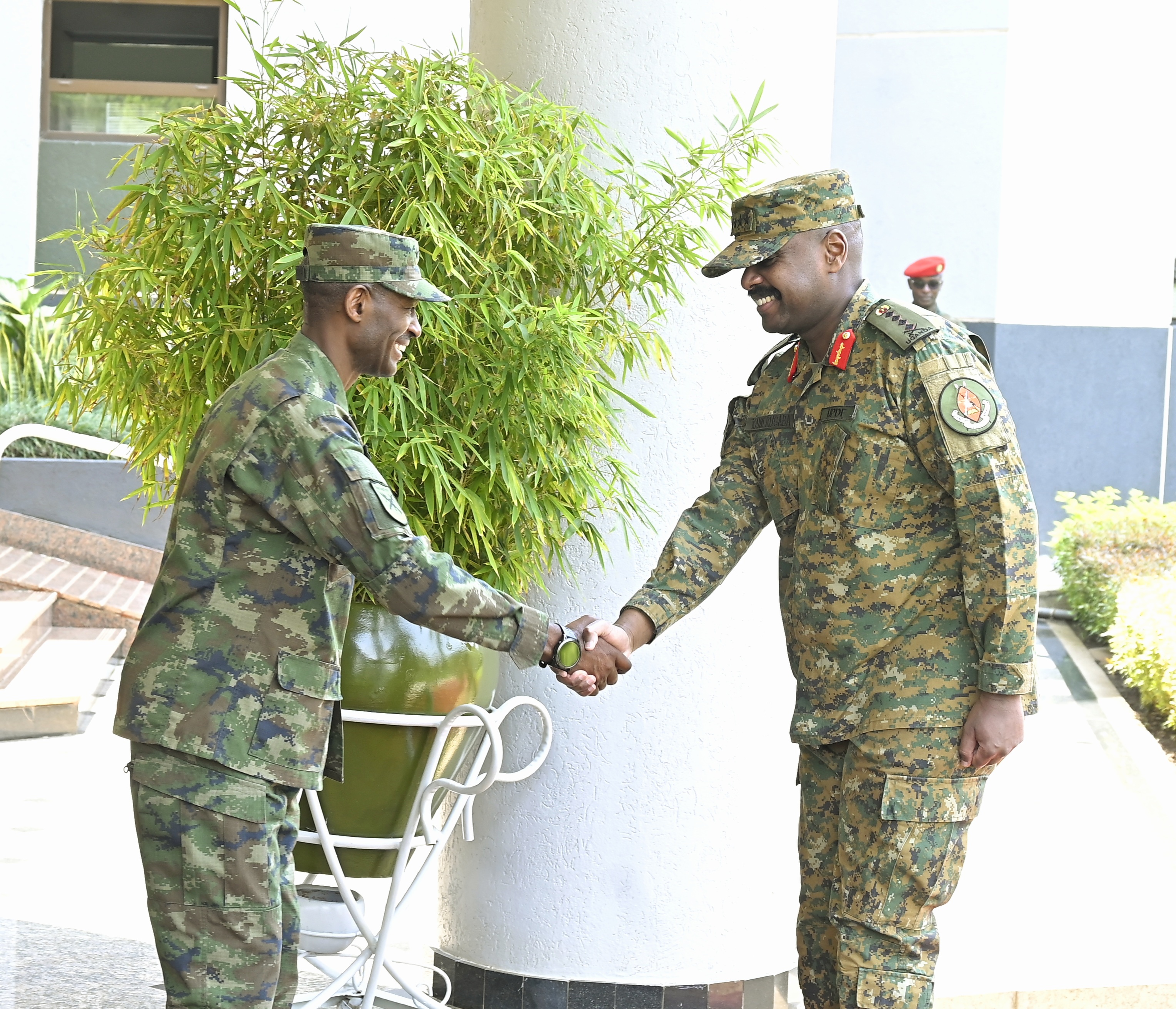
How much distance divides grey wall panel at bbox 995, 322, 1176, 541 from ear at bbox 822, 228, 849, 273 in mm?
7882

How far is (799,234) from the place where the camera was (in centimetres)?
237

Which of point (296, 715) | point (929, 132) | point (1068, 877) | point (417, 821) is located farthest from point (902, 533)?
point (929, 132)

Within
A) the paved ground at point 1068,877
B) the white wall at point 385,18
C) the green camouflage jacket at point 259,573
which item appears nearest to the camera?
the green camouflage jacket at point 259,573

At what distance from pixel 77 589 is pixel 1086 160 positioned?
23.4 ft

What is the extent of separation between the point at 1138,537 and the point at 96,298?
25.0 feet

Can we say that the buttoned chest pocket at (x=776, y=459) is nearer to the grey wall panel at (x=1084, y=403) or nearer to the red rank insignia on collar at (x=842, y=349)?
the red rank insignia on collar at (x=842, y=349)

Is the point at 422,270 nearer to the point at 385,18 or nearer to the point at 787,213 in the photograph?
the point at 787,213

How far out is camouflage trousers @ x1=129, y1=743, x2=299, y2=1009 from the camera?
2041 millimetres

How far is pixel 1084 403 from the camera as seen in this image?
1020 cm

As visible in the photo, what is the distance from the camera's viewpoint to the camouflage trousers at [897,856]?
86.7 inches

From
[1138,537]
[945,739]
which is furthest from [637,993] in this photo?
[1138,537]

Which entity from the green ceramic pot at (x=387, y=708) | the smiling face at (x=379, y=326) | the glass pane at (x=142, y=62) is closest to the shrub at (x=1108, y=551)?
the green ceramic pot at (x=387, y=708)

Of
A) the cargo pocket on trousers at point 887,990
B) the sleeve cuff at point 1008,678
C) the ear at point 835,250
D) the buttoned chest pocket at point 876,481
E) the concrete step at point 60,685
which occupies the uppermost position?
the ear at point 835,250

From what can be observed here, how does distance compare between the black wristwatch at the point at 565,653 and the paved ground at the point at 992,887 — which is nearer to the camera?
the black wristwatch at the point at 565,653
